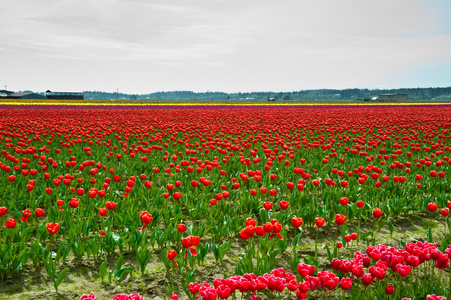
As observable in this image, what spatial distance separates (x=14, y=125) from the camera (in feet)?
47.8

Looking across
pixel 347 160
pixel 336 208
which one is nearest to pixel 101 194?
pixel 336 208

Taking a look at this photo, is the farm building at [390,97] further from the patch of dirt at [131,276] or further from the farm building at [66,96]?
the patch of dirt at [131,276]

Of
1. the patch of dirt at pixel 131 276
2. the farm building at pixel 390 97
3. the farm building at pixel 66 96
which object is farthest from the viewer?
the farm building at pixel 390 97

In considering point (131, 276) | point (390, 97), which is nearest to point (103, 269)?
point (131, 276)

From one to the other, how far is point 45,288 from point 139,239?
1163mm

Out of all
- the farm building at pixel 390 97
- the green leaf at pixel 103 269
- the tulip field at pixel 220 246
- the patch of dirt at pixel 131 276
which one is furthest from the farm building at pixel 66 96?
the green leaf at pixel 103 269

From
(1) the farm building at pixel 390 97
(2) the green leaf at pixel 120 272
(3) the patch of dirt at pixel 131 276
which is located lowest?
(3) the patch of dirt at pixel 131 276

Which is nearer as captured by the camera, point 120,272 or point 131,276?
point 120,272

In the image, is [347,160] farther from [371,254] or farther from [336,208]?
[371,254]

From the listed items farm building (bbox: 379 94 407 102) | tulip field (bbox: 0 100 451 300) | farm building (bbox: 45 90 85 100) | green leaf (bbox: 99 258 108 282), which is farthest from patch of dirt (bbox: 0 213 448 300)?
farm building (bbox: 379 94 407 102)

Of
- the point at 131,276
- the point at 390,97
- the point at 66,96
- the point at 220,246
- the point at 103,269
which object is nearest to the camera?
the point at 103,269

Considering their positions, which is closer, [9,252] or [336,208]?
[9,252]

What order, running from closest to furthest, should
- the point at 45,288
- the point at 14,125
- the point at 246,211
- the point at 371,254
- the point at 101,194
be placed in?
the point at 371,254
the point at 45,288
the point at 101,194
the point at 246,211
the point at 14,125

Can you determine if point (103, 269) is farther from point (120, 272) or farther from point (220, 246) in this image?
point (220, 246)
